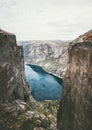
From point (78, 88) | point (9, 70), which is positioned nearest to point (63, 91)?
point (78, 88)

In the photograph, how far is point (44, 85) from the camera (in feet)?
139

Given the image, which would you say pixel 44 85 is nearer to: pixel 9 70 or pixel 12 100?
pixel 12 100

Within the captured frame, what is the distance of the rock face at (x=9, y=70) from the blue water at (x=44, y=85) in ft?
5.81

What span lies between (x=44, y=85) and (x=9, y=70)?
598cm

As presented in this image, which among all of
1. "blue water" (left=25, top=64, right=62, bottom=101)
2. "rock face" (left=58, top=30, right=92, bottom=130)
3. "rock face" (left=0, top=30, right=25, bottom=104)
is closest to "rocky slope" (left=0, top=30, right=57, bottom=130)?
"rock face" (left=0, top=30, right=25, bottom=104)

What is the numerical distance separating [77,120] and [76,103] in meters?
1.43

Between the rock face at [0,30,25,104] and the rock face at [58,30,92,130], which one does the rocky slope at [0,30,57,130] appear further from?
the rock face at [58,30,92,130]

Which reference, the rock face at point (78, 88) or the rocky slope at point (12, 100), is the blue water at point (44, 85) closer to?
the rocky slope at point (12, 100)

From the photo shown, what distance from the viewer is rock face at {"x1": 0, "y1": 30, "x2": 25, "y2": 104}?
3675 centimetres

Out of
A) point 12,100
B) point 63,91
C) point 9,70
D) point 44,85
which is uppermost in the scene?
point 9,70

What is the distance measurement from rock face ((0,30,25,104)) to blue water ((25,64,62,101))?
1.77 meters

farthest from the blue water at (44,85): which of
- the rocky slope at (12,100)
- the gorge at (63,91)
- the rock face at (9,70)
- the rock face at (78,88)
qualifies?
the rock face at (78,88)

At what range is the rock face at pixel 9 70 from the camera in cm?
3675

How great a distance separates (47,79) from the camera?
42.4 m
